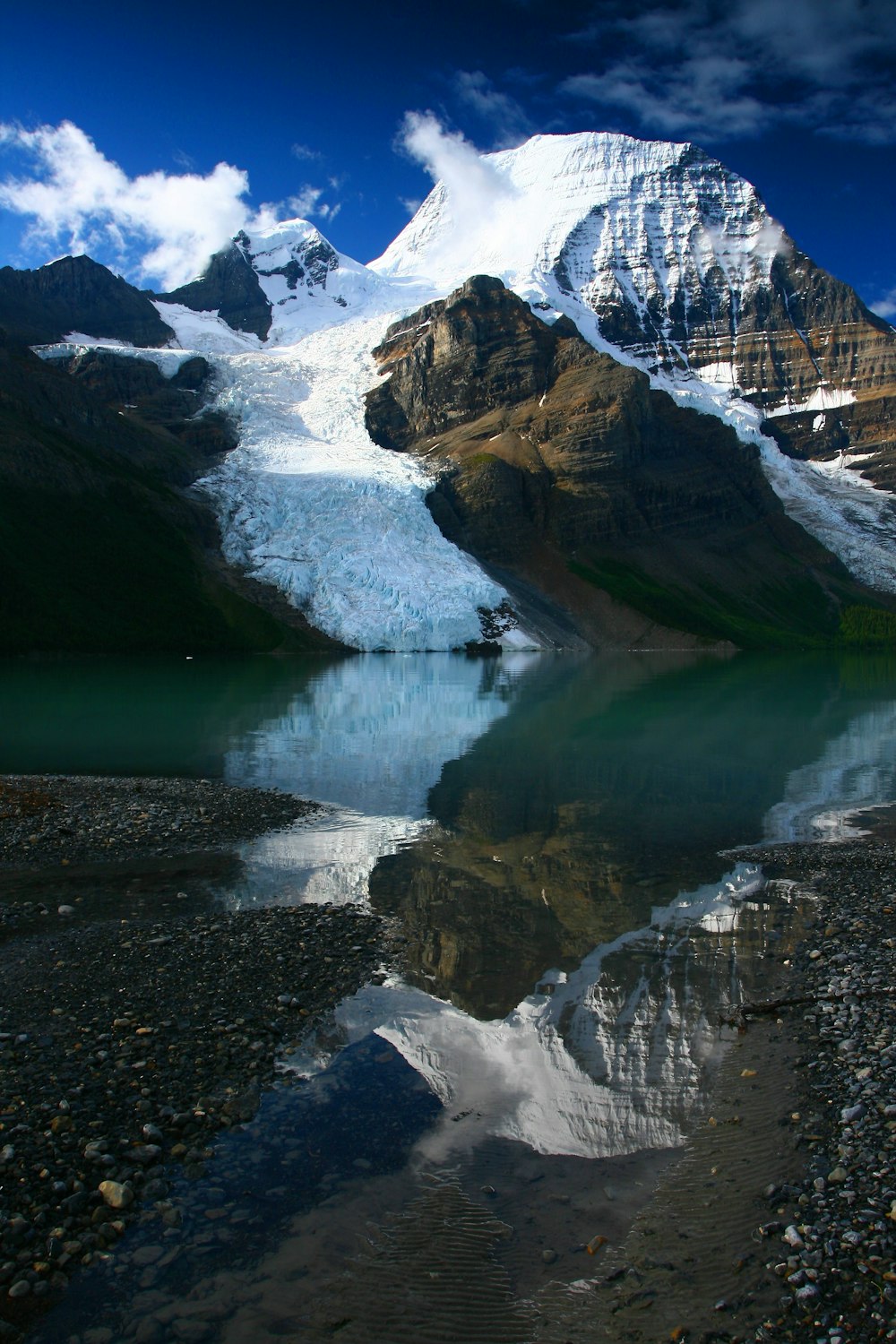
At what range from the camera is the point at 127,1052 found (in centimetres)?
991

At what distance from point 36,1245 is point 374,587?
11866cm

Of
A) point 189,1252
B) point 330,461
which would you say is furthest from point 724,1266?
point 330,461

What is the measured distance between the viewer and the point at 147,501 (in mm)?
126188

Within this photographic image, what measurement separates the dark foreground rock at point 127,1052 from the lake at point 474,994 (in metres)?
0.37

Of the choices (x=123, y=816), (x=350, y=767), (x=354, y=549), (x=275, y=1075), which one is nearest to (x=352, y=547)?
(x=354, y=549)

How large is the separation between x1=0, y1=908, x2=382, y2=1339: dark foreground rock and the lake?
373 mm

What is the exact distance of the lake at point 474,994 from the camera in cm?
700

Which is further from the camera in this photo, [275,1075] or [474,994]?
[474,994]

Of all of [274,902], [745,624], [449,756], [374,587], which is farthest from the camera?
[745,624]

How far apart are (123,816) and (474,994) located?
12.3 m

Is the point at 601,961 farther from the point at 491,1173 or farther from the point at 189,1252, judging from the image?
the point at 189,1252

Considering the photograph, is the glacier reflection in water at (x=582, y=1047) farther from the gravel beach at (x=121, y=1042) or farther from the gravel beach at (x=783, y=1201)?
the gravel beach at (x=121, y=1042)

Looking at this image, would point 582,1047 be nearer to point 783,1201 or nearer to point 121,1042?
point 783,1201

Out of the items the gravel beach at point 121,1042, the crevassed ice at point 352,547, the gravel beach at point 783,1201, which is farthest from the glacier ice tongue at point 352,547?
the gravel beach at point 783,1201
